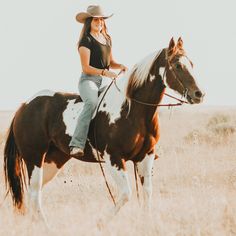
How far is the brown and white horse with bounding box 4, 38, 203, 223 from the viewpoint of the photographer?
6305 mm

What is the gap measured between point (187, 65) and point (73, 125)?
185cm

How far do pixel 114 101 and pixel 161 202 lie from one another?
213 cm

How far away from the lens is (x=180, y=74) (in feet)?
20.2

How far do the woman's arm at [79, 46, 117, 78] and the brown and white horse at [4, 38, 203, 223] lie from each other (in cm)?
19

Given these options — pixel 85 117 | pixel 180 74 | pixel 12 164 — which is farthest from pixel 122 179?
pixel 12 164

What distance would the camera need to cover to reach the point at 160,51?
6.47 metres

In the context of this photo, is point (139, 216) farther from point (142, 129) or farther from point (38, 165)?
point (38, 165)

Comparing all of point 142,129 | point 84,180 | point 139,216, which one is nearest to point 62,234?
point 139,216

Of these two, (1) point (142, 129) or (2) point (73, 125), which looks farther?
(2) point (73, 125)

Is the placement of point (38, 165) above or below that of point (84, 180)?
above

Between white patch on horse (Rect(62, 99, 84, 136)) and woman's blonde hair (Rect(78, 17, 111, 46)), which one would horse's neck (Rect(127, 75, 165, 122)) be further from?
woman's blonde hair (Rect(78, 17, 111, 46))

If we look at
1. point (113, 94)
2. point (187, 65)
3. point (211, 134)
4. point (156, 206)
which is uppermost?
point (187, 65)

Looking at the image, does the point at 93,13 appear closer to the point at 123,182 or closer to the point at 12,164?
the point at 123,182

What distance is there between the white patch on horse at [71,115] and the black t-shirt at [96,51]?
0.62m
